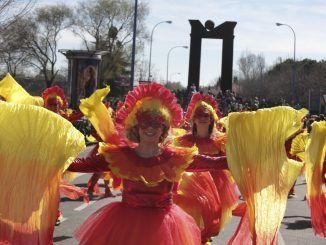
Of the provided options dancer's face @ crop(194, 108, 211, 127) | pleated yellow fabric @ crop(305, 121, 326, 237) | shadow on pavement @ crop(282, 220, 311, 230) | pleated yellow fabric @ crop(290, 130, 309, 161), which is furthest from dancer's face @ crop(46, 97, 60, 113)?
pleated yellow fabric @ crop(305, 121, 326, 237)

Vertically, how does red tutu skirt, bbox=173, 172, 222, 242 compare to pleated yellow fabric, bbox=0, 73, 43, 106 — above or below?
below

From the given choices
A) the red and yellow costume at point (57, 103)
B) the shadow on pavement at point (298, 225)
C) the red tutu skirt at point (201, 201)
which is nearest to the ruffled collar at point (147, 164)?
the red tutu skirt at point (201, 201)

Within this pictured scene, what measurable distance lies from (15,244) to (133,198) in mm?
1187

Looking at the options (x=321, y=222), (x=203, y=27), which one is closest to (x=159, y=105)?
(x=321, y=222)

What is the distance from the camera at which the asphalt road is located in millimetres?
8102

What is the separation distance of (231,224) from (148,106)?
15.6ft

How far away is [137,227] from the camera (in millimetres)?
4660

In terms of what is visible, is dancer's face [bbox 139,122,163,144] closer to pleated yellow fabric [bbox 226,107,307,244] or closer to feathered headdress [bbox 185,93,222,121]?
pleated yellow fabric [bbox 226,107,307,244]

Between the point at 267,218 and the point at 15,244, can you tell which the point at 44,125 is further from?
the point at 267,218

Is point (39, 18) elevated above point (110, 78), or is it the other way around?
point (39, 18)

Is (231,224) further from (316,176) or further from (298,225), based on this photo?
(316,176)

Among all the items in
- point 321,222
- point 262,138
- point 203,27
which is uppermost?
point 203,27

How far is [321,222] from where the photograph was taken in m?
5.32

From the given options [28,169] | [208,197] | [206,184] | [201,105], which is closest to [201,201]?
[208,197]
